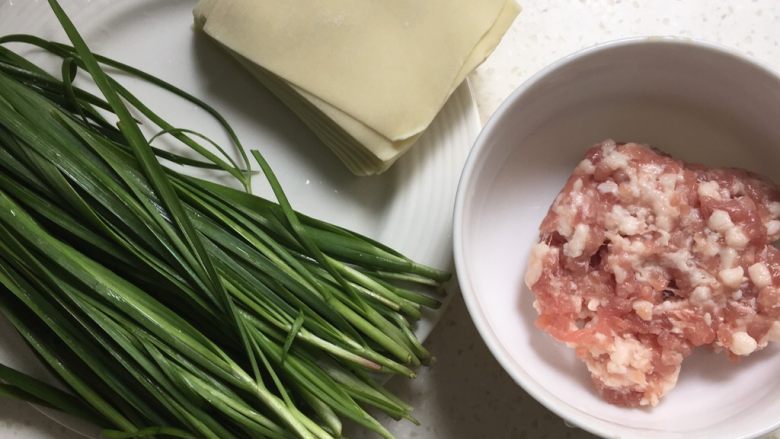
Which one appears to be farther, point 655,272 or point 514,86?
point 514,86

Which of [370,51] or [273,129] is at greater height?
[370,51]

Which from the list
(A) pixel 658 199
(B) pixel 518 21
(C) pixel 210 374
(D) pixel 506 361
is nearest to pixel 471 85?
(B) pixel 518 21

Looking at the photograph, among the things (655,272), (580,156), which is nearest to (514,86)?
(580,156)

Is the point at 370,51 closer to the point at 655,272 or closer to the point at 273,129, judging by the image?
the point at 273,129

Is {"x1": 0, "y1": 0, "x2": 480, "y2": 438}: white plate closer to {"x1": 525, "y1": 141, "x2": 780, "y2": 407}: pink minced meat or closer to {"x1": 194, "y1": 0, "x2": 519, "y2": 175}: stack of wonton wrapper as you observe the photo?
{"x1": 194, "y1": 0, "x2": 519, "y2": 175}: stack of wonton wrapper

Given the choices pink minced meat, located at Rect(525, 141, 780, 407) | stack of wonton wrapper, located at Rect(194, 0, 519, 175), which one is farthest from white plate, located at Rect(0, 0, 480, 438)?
pink minced meat, located at Rect(525, 141, 780, 407)
